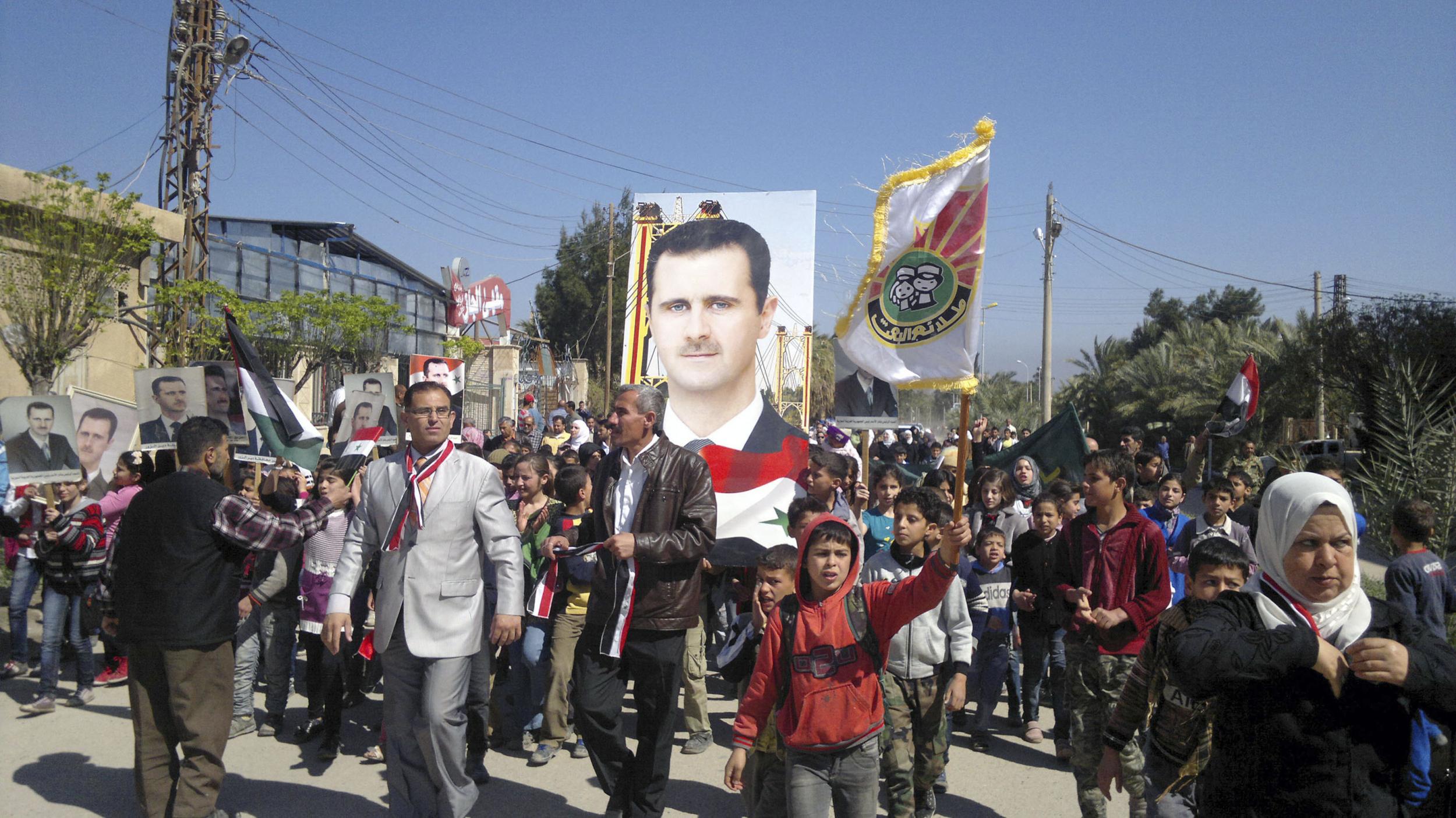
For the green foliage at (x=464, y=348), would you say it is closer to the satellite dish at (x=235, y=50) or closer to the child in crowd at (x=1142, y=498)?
the satellite dish at (x=235, y=50)

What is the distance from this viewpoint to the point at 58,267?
14.8 metres

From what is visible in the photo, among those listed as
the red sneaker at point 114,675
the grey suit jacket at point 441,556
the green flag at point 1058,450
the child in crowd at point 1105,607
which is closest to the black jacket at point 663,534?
the grey suit jacket at point 441,556

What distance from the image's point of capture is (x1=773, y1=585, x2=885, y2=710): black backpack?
3.65 meters

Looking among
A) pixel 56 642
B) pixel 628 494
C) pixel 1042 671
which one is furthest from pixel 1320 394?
pixel 56 642

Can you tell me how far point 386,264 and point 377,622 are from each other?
37780mm

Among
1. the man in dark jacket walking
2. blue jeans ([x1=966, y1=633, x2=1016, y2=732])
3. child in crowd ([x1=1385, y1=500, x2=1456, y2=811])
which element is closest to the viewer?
the man in dark jacket walking

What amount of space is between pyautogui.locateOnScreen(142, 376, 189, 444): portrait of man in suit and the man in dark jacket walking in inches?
131

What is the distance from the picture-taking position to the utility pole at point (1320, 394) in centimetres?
2267

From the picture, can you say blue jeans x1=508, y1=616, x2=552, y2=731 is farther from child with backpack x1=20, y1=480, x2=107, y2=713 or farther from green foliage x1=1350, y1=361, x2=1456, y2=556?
green foliage x1=1350, y1=361, x2=1456, y2=556

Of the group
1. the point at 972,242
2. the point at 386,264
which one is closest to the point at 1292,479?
the point at 972,242

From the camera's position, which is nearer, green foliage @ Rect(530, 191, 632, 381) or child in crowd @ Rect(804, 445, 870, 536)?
child in crowd @ Rect(804, 445, 870, 536)

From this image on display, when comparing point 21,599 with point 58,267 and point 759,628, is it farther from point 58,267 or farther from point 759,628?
point 58,267

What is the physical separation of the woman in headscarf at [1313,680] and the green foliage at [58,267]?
16348 millimetres

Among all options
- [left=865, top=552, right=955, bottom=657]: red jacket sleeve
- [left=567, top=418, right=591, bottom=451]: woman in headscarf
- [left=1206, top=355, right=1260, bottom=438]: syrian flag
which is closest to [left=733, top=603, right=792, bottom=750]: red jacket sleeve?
[left=865, top=552, right=955, bottom=657]: red jacket sleeve
